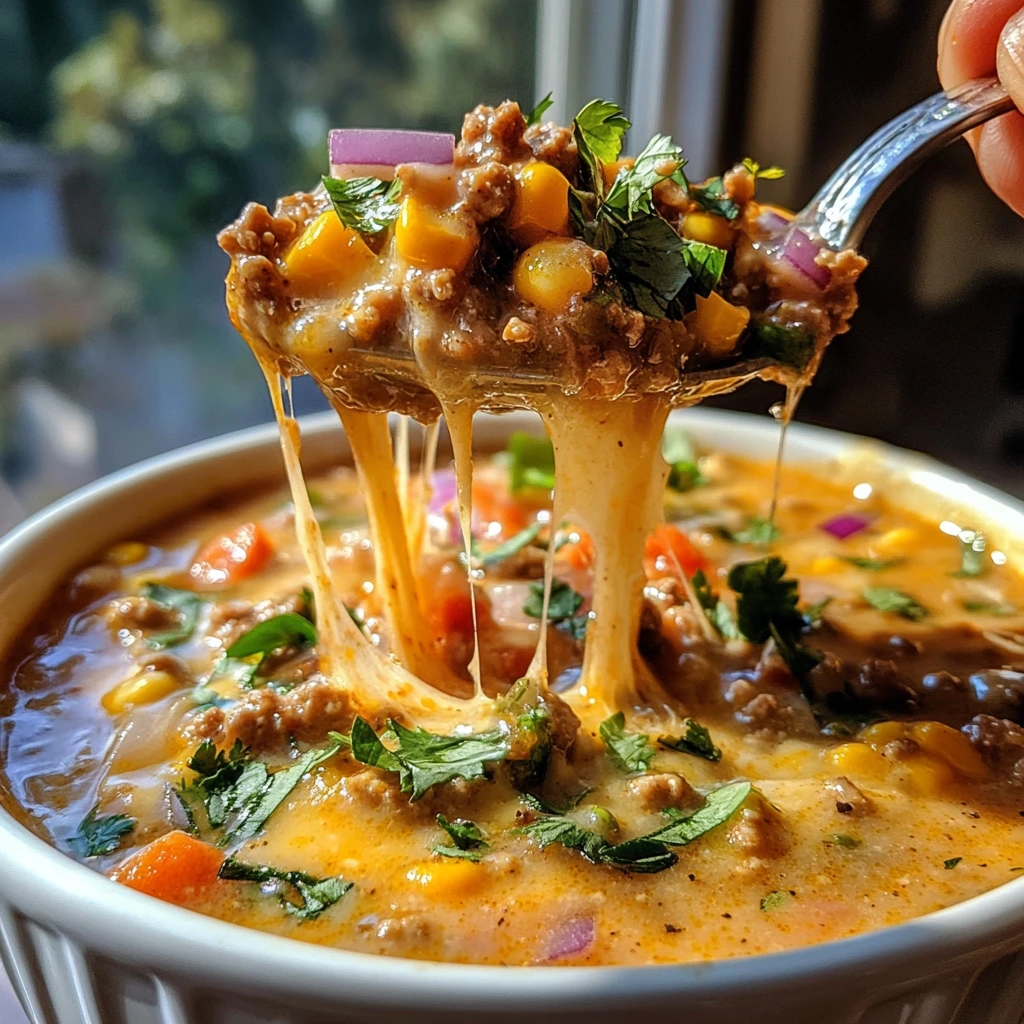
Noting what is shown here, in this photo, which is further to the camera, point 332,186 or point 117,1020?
point 332,186

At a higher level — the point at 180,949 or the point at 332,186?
the point at 332,186

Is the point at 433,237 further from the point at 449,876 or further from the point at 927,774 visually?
the point at 927,774

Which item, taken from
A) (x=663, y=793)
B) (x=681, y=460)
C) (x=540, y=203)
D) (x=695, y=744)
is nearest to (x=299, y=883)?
(x=663, y=793)

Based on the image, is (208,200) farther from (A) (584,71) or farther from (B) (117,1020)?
(B) (117,1020)

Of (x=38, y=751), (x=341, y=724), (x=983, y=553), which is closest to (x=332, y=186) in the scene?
(x=341, y=724)

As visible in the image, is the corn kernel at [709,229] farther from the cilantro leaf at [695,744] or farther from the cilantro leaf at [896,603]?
the cilantro leaf at [896,603]

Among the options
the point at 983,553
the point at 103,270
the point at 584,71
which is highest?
the point at 584,71

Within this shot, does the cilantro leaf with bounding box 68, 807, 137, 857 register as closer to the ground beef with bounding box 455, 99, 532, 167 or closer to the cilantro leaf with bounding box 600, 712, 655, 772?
the cilantro leaf with bounding box 600, 712, 655, 772
